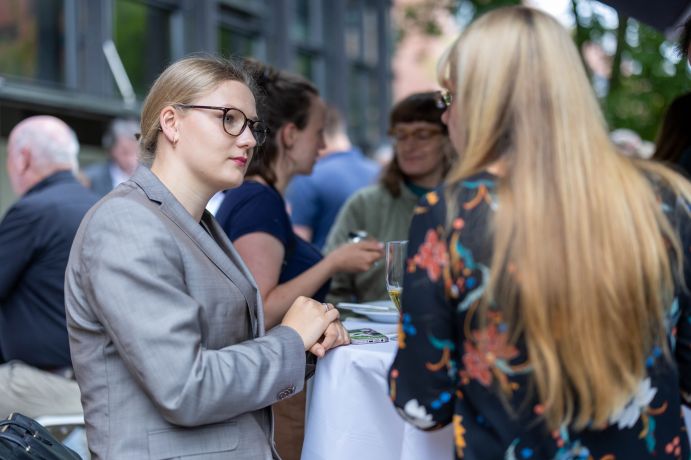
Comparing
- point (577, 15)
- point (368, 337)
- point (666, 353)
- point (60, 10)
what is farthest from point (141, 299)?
point (60, 10)

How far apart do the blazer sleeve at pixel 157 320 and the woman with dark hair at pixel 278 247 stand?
939mm

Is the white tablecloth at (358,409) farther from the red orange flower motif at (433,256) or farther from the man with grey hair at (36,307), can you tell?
the man with grey hair at (36,307)

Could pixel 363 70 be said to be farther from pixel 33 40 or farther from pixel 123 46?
pixel 33 40

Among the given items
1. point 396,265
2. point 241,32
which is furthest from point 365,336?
point 241,32

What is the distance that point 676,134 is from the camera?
4.13 m

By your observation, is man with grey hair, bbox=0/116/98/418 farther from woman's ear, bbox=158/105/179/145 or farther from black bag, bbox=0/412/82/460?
woman's ear, bbox=158/105/179/145

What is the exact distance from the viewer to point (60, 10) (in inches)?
331

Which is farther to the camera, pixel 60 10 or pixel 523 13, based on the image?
pixel 60 10

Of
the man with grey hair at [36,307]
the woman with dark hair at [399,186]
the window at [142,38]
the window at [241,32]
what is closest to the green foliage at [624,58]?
the woman with dark hair at [399,186]

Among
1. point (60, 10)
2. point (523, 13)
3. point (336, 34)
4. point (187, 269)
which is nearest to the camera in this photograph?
point (523, 13)

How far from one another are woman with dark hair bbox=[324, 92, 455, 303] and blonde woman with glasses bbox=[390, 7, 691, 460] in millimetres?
2257

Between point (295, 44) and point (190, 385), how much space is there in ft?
39.9

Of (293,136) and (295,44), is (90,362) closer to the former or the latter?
(293,136)

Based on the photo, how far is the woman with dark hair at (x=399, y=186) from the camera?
3869mm
